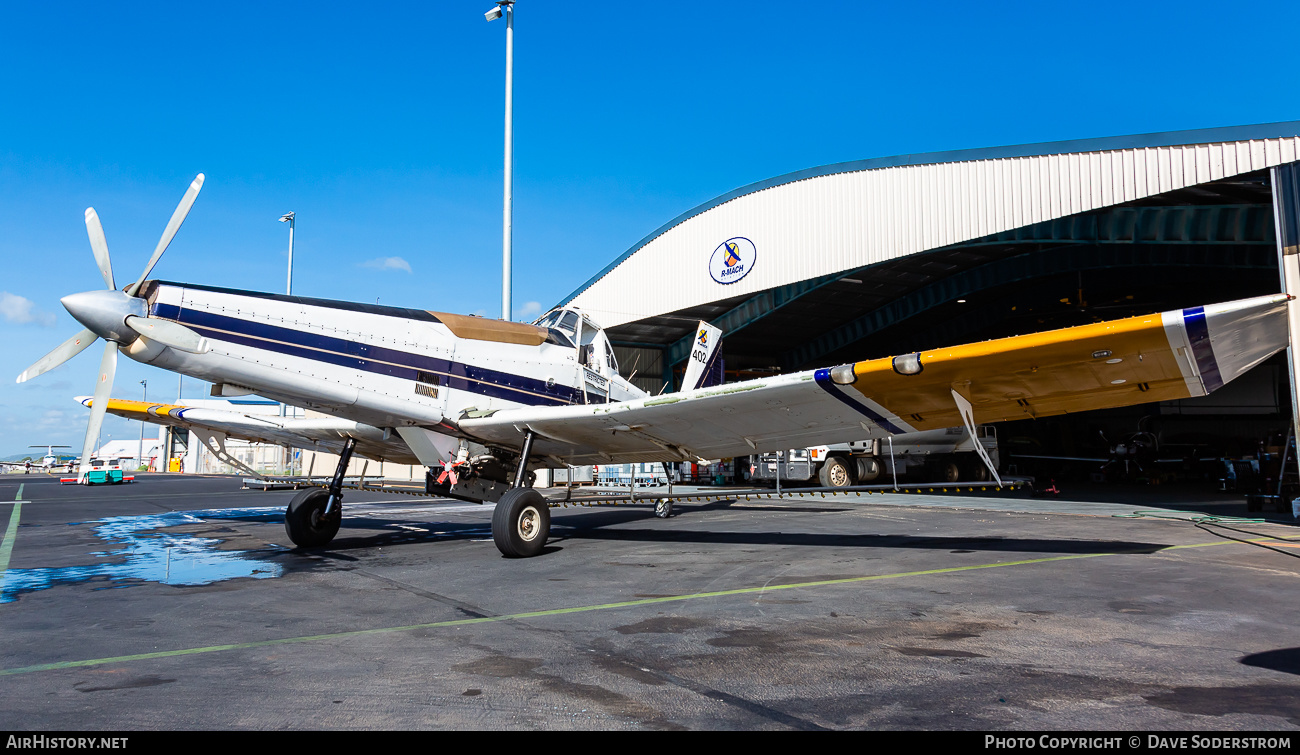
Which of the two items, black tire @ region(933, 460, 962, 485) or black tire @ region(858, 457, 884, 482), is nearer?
black tire @ region(858, 457, 884, 482)

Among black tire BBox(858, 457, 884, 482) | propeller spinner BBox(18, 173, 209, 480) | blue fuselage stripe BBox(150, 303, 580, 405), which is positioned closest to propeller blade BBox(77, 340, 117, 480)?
propeller spinner BBox(18, 173, 209, 480)

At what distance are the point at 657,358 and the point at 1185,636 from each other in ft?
105

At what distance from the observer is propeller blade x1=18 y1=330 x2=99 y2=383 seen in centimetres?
770

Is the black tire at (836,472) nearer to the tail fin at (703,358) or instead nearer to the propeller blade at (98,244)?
the tail fin at (703,358)

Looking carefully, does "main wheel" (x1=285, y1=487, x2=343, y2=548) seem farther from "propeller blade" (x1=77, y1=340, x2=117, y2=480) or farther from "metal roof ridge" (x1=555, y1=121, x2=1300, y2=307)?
"metal roof ridge" (x1=555, y1=121, x2=1300, y2=307)

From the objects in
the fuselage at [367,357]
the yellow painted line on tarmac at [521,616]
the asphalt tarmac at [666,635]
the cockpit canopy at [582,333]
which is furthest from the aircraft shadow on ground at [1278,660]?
the cockpit canopy at [582,333]

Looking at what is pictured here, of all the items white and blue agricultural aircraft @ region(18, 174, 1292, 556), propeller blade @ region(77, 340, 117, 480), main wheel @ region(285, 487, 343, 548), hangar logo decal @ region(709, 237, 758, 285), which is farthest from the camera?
hangar logo decal @ region(709, 237, 758, 285)

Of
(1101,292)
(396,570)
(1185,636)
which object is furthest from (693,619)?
(1101,292)

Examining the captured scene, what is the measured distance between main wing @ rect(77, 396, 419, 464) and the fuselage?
2.36m

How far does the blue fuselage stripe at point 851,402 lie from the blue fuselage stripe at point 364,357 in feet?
14.7

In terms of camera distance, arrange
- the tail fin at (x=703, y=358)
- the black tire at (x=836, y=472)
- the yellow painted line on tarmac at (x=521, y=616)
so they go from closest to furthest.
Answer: the yellow painted line on tarmac at (x=521, y=616) < the tail fin at (x=703, y=358) < the black tire at (x=836, y=472)

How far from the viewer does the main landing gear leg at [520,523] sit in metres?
8.57

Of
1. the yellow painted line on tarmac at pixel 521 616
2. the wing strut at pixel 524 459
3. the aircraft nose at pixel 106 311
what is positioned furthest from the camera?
the wing strut at pixel 524 459

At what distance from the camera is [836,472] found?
76.3 ft
